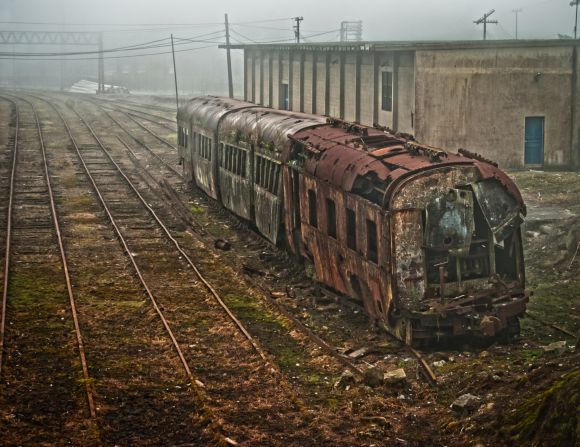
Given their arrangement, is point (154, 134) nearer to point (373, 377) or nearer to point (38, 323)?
point (38, 323)

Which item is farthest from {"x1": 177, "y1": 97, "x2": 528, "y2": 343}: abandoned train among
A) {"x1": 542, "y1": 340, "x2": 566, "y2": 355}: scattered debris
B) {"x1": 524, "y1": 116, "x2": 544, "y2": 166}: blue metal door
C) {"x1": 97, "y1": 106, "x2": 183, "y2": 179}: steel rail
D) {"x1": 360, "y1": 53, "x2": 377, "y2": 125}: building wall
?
{"x1": 97, "y1": 106, "x2": 183, "y2": 179}: steel rail

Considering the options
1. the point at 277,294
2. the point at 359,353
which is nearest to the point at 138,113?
the point at 277,294

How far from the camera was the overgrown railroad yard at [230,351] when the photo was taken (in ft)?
32.6

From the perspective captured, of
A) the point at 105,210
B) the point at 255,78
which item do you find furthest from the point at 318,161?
the point at 255,78

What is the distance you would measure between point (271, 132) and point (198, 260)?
125 inches

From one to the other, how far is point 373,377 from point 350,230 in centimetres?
326

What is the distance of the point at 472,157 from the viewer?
533 inches

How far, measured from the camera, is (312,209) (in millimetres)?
15750

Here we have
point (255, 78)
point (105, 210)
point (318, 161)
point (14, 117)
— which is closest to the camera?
point (318, 161)

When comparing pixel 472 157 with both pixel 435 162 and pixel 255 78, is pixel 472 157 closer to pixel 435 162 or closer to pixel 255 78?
pixel 435 162

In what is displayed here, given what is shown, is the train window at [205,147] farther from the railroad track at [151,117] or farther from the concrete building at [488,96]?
the railroad track at [151,117]

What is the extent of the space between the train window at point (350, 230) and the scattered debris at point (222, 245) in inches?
248

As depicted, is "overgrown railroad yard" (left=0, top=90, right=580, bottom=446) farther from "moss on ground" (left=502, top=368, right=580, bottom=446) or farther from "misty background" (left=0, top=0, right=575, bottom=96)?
"misty background" (left=0, top=0, right=575, bottom=96)

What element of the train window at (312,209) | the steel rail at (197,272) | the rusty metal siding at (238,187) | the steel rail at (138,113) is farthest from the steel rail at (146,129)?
the train window at (312,209)
